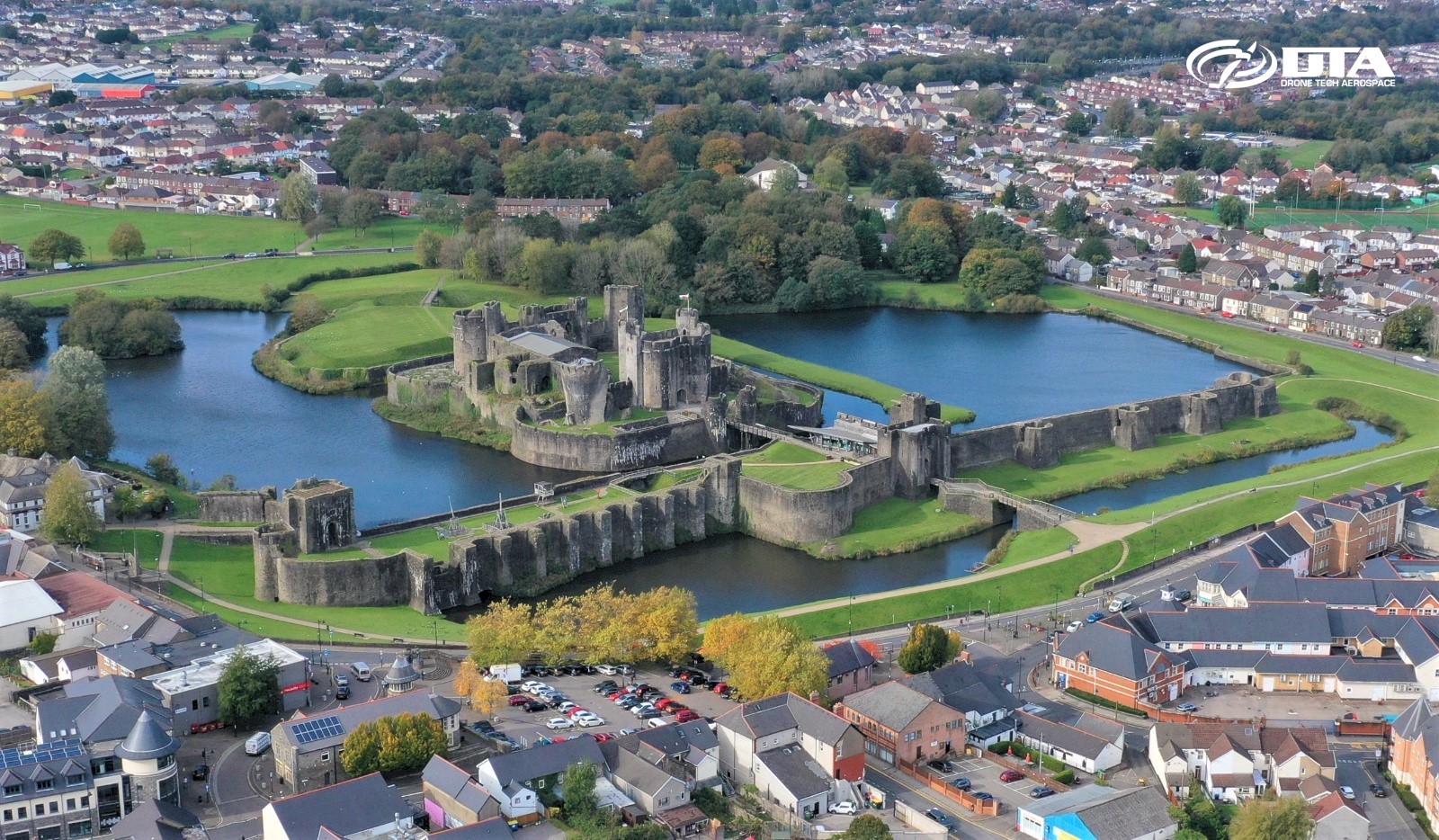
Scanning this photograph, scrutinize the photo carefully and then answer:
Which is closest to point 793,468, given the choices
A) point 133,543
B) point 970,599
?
point 970,599

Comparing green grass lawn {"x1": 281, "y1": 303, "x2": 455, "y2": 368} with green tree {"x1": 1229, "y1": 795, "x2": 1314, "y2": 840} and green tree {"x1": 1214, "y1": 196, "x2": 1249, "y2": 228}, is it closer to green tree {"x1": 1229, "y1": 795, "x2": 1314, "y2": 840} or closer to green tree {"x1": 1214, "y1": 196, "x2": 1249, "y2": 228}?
green tree {"x1": 1229, "y1": 795, "x2": 1314, "y2": 840}

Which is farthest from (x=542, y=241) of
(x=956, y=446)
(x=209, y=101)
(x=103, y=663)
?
(x=209, y=101)

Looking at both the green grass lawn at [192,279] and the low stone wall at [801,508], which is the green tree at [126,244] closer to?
the green grass lawn at [192,279]

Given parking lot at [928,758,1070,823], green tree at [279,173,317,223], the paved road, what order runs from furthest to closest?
green tree at [279,173,317,223]
parking lot at [928,758,1070,823]
the paved road

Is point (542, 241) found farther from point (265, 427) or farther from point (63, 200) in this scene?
point (63, 200)

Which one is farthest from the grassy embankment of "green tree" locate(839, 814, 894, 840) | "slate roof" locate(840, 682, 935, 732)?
"green tree" locate(839, 814, 894, 840)
